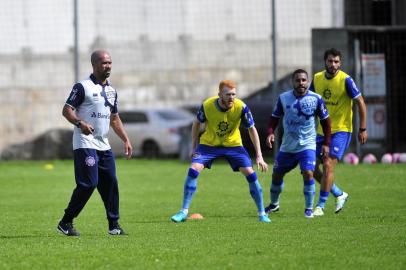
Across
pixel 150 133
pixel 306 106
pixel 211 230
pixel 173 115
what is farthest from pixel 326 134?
pixel 173 115

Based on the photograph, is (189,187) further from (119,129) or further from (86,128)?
(86,128)

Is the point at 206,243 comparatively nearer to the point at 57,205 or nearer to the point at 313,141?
the point at 313,141

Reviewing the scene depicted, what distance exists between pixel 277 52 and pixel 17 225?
52.7 ft

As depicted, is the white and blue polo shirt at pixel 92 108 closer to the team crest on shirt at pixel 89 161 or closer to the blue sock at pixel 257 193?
the team crest on shirt at pixel 89 161

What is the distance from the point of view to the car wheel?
32275mm

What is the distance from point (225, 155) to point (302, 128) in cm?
110

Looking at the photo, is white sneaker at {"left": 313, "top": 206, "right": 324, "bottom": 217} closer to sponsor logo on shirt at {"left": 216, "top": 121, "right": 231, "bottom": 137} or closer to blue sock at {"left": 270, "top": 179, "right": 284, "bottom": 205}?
blue sock at {"left": 270, "top": 179, "right": 284, "bottom": 205}

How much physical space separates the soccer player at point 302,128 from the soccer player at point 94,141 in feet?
9.38

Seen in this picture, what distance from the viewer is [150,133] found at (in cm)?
3284

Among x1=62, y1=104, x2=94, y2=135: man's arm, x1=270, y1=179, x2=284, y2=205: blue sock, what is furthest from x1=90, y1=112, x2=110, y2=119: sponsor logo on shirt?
x1=270, y1=179, x2=284, y2=205: blue sock

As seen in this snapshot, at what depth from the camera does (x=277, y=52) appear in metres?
29.2

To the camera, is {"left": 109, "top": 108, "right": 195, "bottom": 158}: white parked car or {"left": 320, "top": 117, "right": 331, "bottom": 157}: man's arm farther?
{"left": 109, "top": 108, "right": 195, "bottom": 158}: white parked car

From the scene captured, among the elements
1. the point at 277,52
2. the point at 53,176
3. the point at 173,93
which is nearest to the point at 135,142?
the point at 173,93

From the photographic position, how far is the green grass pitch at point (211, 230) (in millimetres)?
9938
